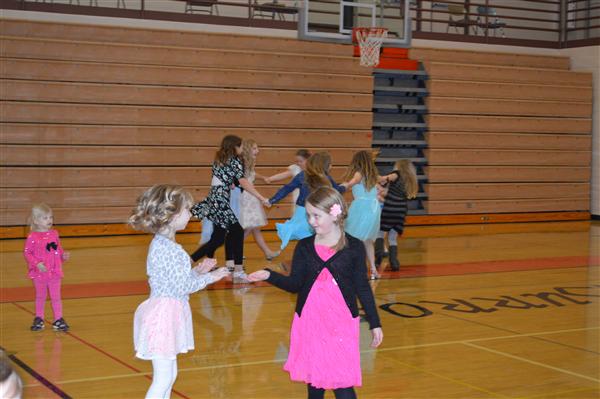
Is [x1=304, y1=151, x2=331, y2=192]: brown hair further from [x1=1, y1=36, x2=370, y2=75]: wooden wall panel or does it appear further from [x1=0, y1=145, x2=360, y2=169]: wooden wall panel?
[x1=1, y1=36, x2=370, y2=75]: wooden wall panel

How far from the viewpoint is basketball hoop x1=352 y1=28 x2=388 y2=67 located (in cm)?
1593

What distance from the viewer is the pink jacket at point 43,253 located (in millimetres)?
7301

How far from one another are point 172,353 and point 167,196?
834 millimetres

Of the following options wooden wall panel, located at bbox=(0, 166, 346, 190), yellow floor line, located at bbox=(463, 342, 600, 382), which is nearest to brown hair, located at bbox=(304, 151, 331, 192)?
yellow floor line, located at bbox=(463, 342, 600, 382)

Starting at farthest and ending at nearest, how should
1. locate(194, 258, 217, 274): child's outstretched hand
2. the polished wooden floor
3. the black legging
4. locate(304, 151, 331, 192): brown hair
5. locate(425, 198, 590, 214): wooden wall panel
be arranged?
1. locate(425, 198, 590, 214): wooden wall panel
2. the black legging
3. locate(304, 151, 331, 192): brown hair
4. the polished wooden floor
5. locate(194, 258, 217, 274): child's outstretched hand

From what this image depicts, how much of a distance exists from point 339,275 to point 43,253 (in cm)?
366

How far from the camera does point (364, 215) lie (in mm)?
10328

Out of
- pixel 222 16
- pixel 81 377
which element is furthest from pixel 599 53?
pixel 81 377

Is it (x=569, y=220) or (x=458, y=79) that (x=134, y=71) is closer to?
(x=458, y=79)

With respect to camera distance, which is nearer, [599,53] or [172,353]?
[172,353]

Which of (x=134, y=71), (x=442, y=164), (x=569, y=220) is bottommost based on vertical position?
(x=569, y=220)

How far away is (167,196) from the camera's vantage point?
14.9ft

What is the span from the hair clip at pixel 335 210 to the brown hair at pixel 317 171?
4.92m

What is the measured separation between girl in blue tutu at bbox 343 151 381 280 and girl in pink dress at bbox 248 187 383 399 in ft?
18.5
